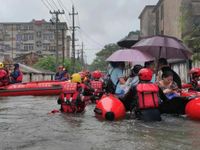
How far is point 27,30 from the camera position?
371 feet

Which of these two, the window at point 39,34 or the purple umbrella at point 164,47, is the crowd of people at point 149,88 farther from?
the window at point 39,34

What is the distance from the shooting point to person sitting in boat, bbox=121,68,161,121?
924cm

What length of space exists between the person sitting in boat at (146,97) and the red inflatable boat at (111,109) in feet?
1.75

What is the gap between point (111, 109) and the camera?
9.95m

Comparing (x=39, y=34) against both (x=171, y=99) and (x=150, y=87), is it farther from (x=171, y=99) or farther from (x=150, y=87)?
(x=150, y=87)

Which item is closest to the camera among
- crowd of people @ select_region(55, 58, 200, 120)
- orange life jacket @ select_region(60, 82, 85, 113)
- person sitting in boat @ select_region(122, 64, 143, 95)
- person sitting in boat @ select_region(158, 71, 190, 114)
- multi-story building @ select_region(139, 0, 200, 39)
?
crowd of people @ select_region(55, 58, 200, 120)

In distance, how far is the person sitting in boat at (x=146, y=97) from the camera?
924cm

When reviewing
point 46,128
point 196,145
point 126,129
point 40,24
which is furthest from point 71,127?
point 40,24

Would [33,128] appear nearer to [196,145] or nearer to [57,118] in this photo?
[57,118]

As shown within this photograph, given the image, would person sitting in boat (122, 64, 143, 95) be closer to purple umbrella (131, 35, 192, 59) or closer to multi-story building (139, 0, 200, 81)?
purple umbrella (131, 35, 192, 59)

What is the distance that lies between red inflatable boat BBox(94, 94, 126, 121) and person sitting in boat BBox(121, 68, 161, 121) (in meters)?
0.53

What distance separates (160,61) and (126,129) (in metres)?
3.49

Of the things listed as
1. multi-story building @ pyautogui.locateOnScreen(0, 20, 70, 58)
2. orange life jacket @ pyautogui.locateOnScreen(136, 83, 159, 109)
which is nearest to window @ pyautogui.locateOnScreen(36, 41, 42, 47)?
multi-story building @ pyautogui.locateOnScreen(0, 20, 70, 58)

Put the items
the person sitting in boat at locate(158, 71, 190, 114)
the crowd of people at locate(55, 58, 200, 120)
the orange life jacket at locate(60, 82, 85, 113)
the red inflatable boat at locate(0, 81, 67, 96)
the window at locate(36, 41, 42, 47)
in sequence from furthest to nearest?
1. the window at locate(36, 41, 42, 47)
2. the red inflatable boat at locate(0, 81, 67, 96)
3. the orange life jacket at locate(60, 82, 85, 113)
4. the person sitting in boat at locate(158, 71, 190, 114)
5. the crowd of people at locate(55, 58, 200, 120)
